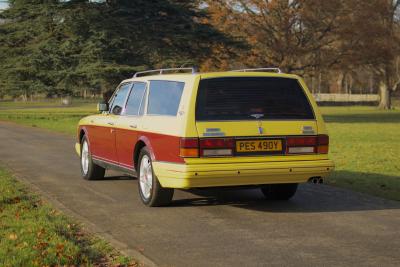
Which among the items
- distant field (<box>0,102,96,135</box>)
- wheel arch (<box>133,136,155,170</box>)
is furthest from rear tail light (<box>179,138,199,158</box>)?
distant field (<box>0,102,96,135</box>)

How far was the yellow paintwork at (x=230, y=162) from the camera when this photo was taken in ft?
25.7

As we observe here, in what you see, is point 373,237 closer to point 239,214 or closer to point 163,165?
point 239,214

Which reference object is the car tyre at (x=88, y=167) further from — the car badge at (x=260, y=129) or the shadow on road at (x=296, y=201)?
the car badge at (x=260, y=129)

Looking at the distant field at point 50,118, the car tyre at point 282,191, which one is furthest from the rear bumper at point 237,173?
the distant field at point 50,118

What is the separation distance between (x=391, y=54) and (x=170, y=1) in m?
15.6

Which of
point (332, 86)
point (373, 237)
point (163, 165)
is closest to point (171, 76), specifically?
point (163, 165)

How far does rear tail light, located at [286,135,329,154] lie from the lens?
27.0 ft

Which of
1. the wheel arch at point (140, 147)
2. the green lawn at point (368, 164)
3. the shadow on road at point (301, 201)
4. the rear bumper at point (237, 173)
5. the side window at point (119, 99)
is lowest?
the green lawn at point (368, 164)

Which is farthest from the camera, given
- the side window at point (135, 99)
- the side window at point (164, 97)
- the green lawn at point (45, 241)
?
the side window at point (135, 99)

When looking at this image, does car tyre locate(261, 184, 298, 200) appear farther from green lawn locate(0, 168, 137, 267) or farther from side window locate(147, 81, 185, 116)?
green lawn locate(0, 168, 137, 267)

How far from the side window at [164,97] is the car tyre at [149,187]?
1.90ft

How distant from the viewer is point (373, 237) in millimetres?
6762

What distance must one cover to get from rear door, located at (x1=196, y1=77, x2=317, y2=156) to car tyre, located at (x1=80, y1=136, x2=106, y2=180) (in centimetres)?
377

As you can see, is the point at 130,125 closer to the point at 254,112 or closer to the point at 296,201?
the point at 254,112
